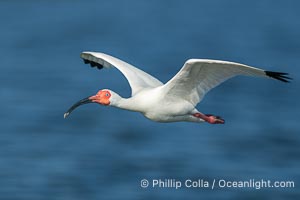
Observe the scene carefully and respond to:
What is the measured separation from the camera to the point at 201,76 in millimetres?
24531

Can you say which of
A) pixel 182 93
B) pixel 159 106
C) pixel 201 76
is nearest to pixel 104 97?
pixel 159 106

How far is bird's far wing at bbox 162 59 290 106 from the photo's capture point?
24.0 m

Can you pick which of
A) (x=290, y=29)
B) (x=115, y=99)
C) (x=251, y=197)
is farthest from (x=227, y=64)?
(x=290, y=29)

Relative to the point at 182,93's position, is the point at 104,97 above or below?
above

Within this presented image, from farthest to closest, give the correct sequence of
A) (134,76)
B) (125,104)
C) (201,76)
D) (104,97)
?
(134,76) → (104,97) → (125,104) → (201,76)

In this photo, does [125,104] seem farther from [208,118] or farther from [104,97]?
[208,118]

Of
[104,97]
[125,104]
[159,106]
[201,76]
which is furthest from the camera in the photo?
[104,97]

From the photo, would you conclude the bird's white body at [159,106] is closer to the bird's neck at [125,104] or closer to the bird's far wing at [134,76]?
the bird's neck at [125,104]

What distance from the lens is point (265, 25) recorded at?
44750mm

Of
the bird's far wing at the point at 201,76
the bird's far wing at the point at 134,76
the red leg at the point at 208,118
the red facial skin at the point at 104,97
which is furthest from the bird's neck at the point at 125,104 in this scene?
the red leg at the point at 208,118

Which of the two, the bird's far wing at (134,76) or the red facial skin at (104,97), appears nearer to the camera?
the red facial skin at (104,97)

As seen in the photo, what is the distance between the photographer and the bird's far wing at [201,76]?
78.6 feet

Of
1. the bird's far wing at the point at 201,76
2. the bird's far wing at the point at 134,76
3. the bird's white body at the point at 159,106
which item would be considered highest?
the bird's far wing at the point at 134,76

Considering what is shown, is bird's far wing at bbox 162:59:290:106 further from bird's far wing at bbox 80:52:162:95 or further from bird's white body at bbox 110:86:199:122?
bird's far wing at bbox 80:52:162:95
